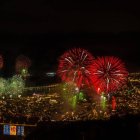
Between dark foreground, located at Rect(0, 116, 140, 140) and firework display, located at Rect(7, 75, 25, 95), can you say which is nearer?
dark foreground, located at Rect(0, 116, 140, 140)

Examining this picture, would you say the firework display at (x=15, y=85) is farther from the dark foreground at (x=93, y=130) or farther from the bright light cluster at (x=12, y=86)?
the dark foreground at (x=93, y=130)

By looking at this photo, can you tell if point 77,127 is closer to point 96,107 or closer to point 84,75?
point 84,75

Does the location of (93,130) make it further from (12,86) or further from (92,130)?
(12,86)

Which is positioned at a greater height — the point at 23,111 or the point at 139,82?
the point at 139,82

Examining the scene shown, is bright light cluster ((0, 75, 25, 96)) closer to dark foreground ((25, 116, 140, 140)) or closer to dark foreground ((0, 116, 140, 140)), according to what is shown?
dark foreground ((0, 116, 140, 140))

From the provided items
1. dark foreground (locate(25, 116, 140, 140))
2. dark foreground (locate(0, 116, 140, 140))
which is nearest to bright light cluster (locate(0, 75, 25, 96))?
dark foreground (locate(0, 116, 140, 140))

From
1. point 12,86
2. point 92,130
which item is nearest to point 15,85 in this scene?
point 12,86

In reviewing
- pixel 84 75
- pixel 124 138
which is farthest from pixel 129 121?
pixel 84 75

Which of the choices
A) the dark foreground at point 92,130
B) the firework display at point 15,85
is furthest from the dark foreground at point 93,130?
the firework display at point 15,85
